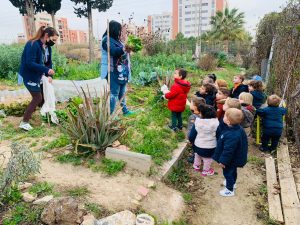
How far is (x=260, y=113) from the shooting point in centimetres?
449

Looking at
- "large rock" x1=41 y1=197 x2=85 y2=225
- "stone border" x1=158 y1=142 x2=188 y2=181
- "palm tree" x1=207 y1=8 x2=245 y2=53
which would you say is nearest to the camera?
"large rock" x1=41 y1=197 x2=85 y2=225

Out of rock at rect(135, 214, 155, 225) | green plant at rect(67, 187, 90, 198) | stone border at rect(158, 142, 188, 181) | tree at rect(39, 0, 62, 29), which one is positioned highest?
tree at rect(39, 0, 62, 29)

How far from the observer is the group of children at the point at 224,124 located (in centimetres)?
321

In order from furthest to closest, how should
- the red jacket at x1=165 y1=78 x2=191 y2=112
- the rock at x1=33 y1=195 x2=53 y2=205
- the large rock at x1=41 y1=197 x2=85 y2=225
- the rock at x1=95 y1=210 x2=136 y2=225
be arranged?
the red jacket at x1=165 y1=78 x2=191 y2=112
the rock at x1=33 y1=195 x2=53 y2=205
the rock at x1=95 y1=210 x2=136 y2=225
the large rock at x1=41 y1=197 x2=85 y2=225

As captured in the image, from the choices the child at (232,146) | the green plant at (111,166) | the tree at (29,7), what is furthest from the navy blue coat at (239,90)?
the tree at (29,7)

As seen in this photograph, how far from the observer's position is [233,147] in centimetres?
314

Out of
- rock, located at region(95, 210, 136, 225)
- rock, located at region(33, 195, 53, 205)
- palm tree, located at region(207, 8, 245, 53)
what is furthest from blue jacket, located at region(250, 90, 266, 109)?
palm tree, located at region(207, 8, 245, 53)

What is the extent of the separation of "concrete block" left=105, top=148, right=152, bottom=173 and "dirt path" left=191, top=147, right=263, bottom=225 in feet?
2.61

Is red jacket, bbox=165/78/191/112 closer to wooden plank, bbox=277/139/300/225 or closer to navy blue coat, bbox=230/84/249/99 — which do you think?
navy blue coat, bbox=230/84/249/99

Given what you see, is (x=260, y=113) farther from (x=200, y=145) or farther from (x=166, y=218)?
(x=166, y=218)

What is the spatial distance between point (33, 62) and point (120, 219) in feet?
9.48

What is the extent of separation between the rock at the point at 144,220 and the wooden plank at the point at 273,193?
1.40m

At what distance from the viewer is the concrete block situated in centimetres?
340

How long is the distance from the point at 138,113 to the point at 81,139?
1.88 metres
